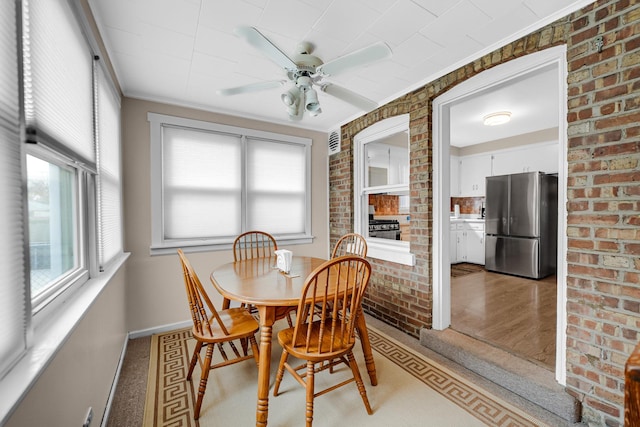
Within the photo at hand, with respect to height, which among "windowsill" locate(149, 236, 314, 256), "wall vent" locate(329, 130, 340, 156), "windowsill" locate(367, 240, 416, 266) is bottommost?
"windowsill" locate(367, 240, 416, 266)

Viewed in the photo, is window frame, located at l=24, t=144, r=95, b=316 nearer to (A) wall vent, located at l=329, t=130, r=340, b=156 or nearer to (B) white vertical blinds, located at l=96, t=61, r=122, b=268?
(B) white vertical blinds, located at l=96, t=61, r=122, b=268

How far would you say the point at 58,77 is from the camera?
1.17m

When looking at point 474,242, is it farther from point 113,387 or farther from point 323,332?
point 113,387

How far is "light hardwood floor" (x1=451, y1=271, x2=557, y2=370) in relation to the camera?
2309 mm

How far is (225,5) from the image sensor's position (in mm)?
1598

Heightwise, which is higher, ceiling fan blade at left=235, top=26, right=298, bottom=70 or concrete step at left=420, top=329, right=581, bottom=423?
ceiling fan blade at left=235, top=26, right=298, bottom=70

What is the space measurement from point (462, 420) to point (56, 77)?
269cm

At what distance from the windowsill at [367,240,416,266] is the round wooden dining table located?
893mm

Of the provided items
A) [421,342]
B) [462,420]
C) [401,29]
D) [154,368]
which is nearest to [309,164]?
[401,29]

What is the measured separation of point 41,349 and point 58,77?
42.5 inches

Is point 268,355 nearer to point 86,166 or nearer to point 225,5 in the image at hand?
point 86,166

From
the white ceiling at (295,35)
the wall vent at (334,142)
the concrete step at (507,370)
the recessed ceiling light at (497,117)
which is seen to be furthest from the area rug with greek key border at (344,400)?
the recessed ceiling light at (497,117)

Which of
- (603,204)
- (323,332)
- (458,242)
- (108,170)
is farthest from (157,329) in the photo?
(458,242)

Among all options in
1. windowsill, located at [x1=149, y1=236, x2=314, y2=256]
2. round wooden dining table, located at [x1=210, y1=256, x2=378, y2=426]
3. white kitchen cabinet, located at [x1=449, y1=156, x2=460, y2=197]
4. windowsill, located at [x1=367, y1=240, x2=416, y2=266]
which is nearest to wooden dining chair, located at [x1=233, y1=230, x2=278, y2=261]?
windowsill, located at [x1=149, y1=236, x2=314, y2=256]
